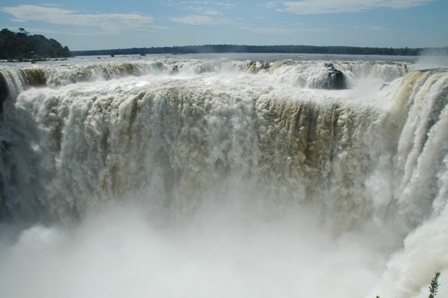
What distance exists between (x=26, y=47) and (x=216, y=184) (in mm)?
31269

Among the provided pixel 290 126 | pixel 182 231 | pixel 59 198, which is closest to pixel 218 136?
pixel 290 126

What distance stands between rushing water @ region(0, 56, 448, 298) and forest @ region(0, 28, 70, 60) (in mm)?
Answer: 21127

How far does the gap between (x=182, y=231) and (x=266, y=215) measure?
2278 millimetres

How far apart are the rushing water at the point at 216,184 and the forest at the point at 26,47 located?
21127 millimetres

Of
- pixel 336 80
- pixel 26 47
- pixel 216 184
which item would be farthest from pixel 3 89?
pixel 26 47

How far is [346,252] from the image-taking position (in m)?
7.64

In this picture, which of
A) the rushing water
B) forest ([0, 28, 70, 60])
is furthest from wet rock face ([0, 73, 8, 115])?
forest ([0, 28, 70, 60])

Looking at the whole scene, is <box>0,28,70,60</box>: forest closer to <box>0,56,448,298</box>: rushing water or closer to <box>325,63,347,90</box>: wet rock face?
<box>0,56,448,298</box>: rushing water

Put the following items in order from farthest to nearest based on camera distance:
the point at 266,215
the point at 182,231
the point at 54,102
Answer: the point at 54,102
the point at 182,231
the point at 266,215

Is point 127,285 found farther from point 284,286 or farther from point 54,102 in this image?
point 54,102

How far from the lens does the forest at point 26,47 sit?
98.2ft

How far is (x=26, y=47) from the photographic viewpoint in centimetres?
3281

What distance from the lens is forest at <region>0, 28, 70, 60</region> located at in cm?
2994

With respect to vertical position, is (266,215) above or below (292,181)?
below
